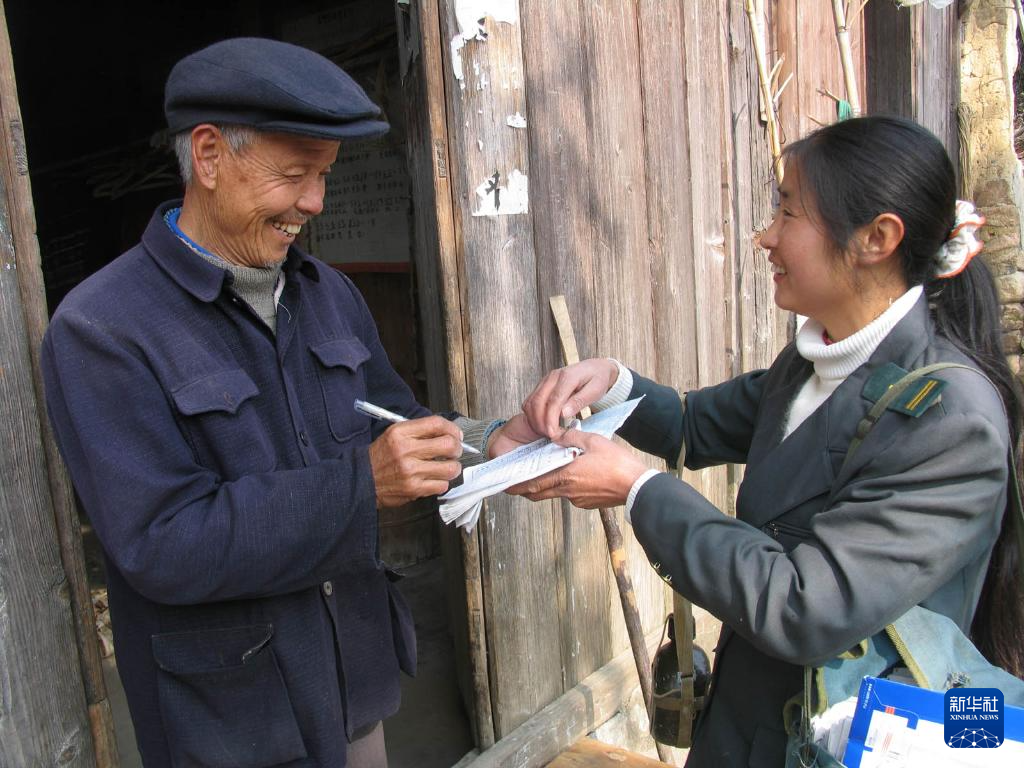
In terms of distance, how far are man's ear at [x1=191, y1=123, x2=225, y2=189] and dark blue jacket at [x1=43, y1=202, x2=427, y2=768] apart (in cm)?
13

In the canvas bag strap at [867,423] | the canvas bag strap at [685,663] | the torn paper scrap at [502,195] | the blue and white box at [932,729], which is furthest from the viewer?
the torn paper scrap at [502,195]

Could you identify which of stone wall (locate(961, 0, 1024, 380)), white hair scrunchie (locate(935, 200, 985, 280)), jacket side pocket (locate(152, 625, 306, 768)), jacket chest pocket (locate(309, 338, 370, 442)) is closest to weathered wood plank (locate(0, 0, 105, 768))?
jacket side pocket (locate(152, 625, 306, 768))

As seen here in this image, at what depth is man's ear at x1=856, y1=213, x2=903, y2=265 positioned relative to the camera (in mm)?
1416

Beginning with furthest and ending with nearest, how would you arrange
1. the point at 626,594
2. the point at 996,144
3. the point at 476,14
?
1. the point at 996,144
2. the point at 626,594
3. the point at 476,14

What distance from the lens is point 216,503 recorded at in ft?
4.28

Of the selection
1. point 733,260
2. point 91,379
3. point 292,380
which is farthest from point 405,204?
point 91,379

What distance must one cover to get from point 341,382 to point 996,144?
5.56m

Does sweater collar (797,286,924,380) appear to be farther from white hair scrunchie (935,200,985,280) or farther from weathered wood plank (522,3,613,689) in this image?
weathered wood plank (522,3,613,689)

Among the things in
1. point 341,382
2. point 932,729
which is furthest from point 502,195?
point 932,729

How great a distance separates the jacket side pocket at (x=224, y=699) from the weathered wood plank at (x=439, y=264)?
3.26 feet

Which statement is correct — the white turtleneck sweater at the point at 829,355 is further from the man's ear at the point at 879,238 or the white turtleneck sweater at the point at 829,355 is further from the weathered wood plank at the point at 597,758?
the weathered wood plank at the point at 597,758

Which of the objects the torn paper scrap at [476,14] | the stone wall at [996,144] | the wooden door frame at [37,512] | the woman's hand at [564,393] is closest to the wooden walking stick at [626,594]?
the woman's hand at [564,393]

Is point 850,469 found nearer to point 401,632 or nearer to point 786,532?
point 786,532

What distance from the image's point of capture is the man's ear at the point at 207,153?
1.41m
